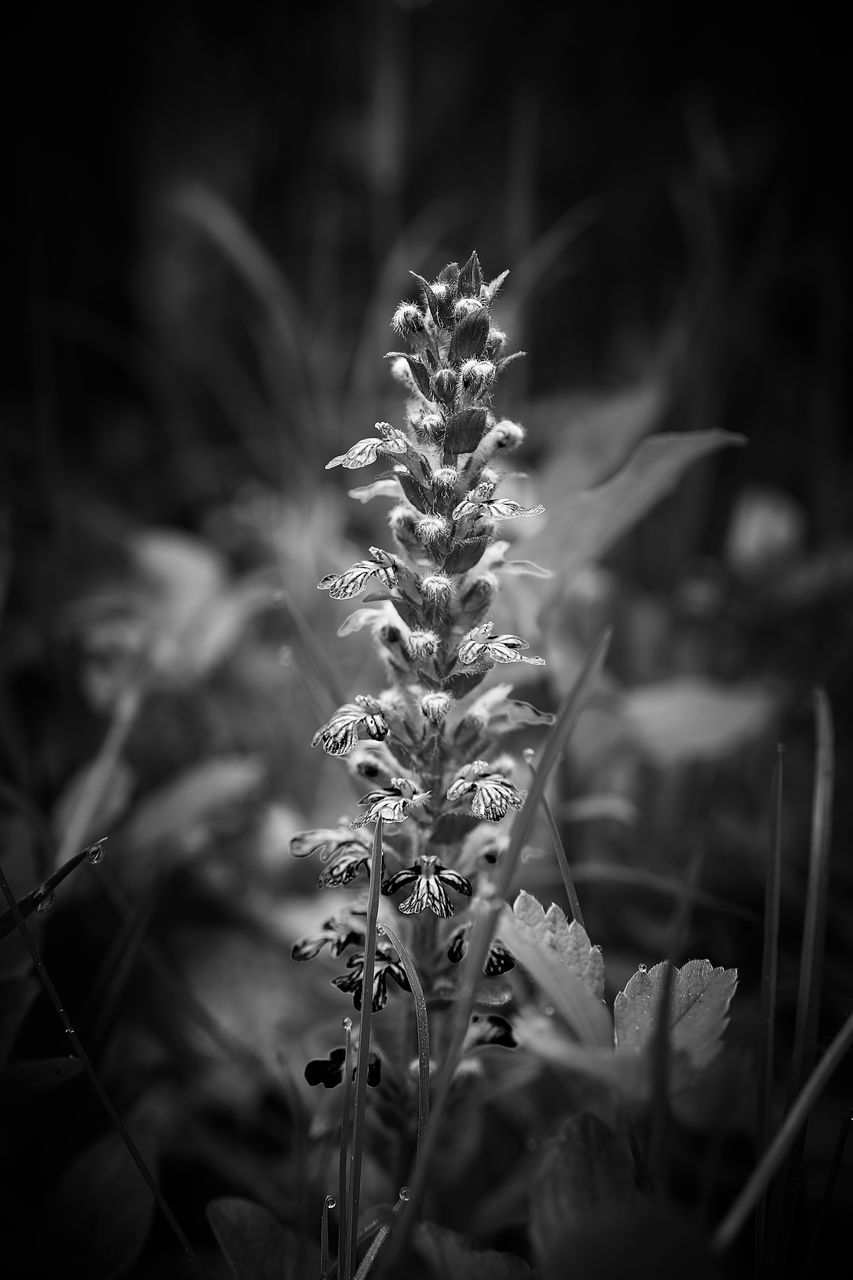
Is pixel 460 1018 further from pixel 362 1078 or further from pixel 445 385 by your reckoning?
pixel 445 385

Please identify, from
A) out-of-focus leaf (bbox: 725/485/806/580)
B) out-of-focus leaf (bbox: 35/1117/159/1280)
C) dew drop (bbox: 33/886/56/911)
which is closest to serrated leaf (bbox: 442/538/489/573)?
dew drop (bbox: 33/886/56/911)

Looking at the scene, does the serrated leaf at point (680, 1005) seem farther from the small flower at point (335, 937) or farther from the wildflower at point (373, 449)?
the wildflower at point (373, 449)

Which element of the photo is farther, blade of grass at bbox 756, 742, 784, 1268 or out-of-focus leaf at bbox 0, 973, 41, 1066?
out-of-focus leaf at bbox 0, 973, 41, 1066

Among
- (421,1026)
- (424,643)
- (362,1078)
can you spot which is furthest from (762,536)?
(362,1078)

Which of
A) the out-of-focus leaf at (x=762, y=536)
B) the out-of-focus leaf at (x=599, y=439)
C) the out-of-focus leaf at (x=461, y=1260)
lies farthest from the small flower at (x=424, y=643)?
the out-of-focus leaf at (x=762, y=536)

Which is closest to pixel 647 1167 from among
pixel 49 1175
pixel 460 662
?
pixel 460 662

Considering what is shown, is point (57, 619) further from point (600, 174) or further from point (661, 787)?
point (600, 174)

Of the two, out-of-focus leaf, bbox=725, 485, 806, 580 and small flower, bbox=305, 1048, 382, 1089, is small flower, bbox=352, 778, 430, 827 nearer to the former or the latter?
small flower, bbox=305, 1048, 382, 1089
